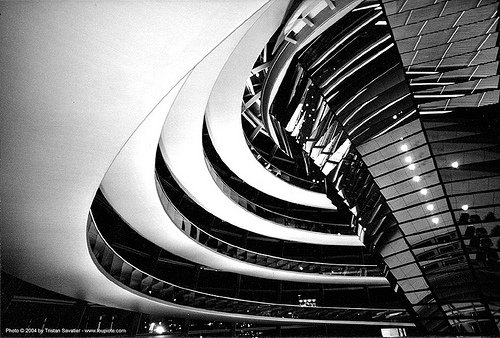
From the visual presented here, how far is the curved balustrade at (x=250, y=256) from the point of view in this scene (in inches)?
774

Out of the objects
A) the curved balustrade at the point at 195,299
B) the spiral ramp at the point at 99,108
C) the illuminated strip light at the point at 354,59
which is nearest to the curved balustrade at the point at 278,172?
the spiral ramp at the point at 99,108

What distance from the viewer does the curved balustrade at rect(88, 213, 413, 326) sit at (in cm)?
1457

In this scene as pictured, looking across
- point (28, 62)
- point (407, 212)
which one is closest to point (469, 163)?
point (407, 212)

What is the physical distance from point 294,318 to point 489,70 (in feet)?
70.7

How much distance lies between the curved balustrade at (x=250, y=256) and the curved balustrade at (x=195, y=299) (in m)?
2.69

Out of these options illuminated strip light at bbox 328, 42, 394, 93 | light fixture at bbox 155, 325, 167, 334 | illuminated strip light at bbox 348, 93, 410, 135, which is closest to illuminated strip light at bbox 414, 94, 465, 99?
illuminated strip light at bbox 348, 93, 410, 135

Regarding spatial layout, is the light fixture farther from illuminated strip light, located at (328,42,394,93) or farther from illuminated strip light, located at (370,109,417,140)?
illuminated strip light, located at (328,42,394,93)

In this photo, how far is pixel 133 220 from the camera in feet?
58.3

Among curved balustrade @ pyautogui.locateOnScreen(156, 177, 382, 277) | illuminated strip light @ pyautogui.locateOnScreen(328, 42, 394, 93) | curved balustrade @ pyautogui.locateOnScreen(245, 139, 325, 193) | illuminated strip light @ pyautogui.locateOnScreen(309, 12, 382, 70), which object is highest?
curved balustrade @ pyautogui.locateOnScreen(245, 139, 325, 193)

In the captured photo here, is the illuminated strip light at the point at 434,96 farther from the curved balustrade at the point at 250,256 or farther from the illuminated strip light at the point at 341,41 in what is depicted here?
the curved balustrade at the point at 250,256

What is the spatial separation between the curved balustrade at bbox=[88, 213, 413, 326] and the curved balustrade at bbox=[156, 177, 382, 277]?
106 inches

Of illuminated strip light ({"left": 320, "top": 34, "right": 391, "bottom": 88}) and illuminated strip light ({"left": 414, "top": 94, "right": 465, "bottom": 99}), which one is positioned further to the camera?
illuminated strip light ({"left": 414, "top": 94, "right": 465, "bottom": 99})

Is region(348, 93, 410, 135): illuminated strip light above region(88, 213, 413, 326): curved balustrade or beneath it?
above

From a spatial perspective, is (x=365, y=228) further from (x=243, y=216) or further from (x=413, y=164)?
(x=243, y=216)
